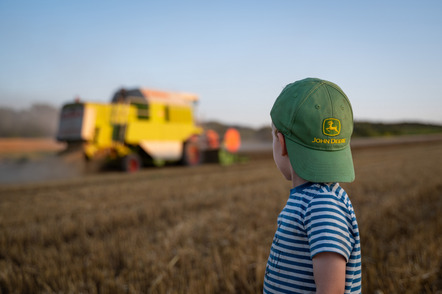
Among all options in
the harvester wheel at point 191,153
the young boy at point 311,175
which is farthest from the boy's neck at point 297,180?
the harvester wheel at point 191,153

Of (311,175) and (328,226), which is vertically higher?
(311,175)

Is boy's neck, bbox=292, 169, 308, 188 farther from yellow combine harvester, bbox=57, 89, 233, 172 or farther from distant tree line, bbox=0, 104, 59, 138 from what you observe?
distant tree line, bbox=0, 104, 59, 138

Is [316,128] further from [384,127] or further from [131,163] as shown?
[131,163]

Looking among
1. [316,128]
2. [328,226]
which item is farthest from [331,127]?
[328,226]

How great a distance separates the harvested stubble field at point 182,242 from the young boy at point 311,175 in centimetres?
139

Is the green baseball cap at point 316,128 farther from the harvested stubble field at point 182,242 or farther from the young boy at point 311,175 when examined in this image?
the harvested stubble field at point 182,242

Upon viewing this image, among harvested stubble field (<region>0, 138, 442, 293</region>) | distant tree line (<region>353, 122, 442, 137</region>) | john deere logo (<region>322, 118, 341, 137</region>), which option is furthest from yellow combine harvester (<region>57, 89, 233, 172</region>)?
john deere logo (<region>322, 118, 341, 137</region>)

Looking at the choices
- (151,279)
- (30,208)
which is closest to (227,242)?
(151,279)

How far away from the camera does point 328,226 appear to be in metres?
1.07

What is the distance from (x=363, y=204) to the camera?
5.36 meters

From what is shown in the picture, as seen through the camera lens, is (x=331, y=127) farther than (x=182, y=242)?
No

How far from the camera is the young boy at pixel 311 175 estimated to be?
3.64 ft

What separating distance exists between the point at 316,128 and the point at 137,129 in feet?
37.0

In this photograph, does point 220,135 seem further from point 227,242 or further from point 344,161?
point 344,161
